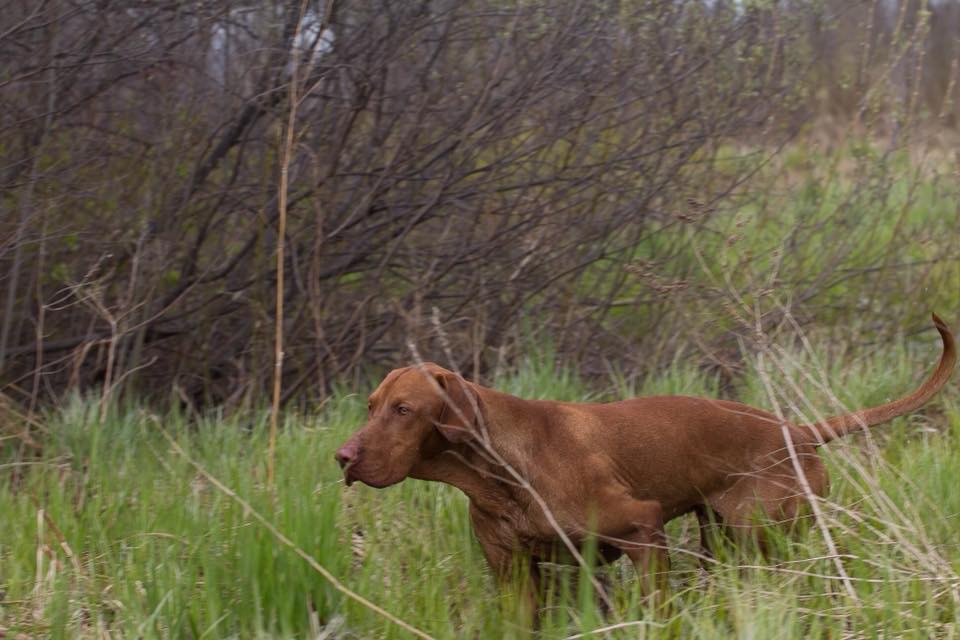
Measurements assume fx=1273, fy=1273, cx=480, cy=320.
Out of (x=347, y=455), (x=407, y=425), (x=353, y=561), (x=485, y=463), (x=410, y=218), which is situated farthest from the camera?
(x=410, y=218)

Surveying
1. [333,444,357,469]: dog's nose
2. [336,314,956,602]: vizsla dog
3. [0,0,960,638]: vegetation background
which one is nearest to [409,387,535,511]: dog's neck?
[336,314,956,602]: vizsla dog

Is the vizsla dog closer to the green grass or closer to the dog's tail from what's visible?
the dog's tail

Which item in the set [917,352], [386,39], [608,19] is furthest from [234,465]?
[917,352]

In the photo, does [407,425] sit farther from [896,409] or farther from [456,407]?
[896,409]

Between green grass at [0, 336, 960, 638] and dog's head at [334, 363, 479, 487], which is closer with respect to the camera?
green grass at [0, 336, 960, 638]

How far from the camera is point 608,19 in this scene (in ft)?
23.4

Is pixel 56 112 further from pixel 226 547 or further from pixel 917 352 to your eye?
pixel 917 352

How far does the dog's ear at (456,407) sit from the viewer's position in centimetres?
372

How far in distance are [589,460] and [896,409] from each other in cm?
112

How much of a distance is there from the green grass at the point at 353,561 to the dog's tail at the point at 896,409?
102mm

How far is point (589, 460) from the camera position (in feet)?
12.8

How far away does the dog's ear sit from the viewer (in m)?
3.72

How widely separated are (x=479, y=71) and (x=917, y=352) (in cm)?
303

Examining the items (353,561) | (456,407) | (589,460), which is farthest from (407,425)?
(353,561)
